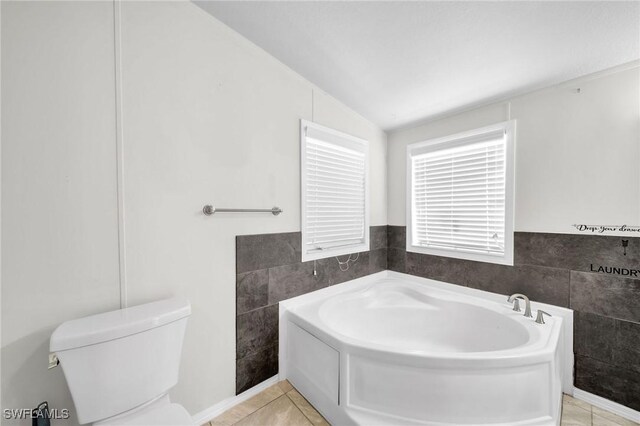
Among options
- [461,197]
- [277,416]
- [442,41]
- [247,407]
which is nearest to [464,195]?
[461,197]

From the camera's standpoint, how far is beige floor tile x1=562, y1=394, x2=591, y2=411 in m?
1.62

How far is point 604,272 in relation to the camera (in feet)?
5.31

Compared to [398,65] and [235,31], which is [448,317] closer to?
[398,65]

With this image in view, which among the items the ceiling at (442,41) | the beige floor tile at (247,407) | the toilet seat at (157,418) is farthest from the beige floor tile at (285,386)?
the ceiling at (442,41)

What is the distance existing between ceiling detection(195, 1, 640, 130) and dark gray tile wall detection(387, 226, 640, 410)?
118 centimetres

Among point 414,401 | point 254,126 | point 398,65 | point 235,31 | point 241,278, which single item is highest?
point 235,31

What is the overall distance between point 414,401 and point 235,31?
2402mm

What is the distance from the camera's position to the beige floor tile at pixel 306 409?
1.51 meters

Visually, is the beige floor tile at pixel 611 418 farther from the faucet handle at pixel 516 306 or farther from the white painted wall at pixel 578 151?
the white painted wall at pixel 578 151

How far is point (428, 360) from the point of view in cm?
126

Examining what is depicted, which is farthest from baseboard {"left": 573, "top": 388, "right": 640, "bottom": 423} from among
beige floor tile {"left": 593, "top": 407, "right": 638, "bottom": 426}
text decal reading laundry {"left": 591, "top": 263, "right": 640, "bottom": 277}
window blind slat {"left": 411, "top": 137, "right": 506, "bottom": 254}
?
window blind slat {"left": 411, "top": 137, "right": 506, "bottom": 254}

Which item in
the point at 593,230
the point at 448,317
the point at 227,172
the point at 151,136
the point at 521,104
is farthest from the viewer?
the point at 448,317

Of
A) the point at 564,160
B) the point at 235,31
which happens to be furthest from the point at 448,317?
the point at 235,31

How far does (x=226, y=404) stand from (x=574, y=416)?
7.21 feet
